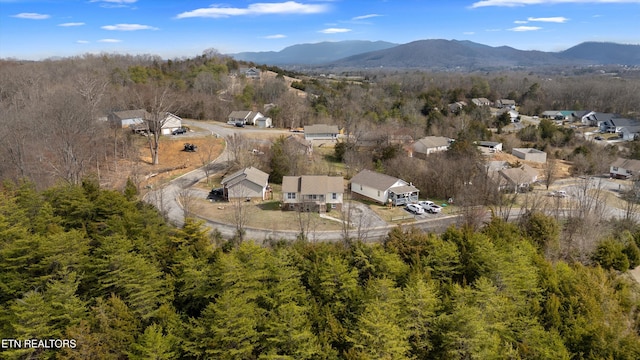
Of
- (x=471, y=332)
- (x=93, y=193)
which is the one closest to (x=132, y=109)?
(x=93, y=193)

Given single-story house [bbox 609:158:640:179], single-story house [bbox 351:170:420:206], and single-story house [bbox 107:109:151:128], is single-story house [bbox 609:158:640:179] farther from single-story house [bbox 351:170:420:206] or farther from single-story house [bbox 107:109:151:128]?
single-story house [bbox 107:109:151:128]

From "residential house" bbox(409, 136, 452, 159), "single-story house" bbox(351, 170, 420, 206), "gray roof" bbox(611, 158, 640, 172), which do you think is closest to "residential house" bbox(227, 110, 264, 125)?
"residential house" bbox(409, 136, 452, 159)

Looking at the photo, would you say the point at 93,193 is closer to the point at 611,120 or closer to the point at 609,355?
the point at 609,355

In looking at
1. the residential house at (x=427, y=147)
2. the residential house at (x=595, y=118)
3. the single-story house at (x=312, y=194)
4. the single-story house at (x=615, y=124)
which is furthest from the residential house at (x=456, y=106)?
the single-story house at (x=312, y=194)

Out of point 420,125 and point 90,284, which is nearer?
point 90,284

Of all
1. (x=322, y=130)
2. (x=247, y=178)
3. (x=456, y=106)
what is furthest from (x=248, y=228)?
(x=456, y=106)

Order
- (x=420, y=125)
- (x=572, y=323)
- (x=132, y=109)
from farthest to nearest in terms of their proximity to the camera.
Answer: (x=420, y=125) < (x=132, y=109) < (x=572, y=323)
